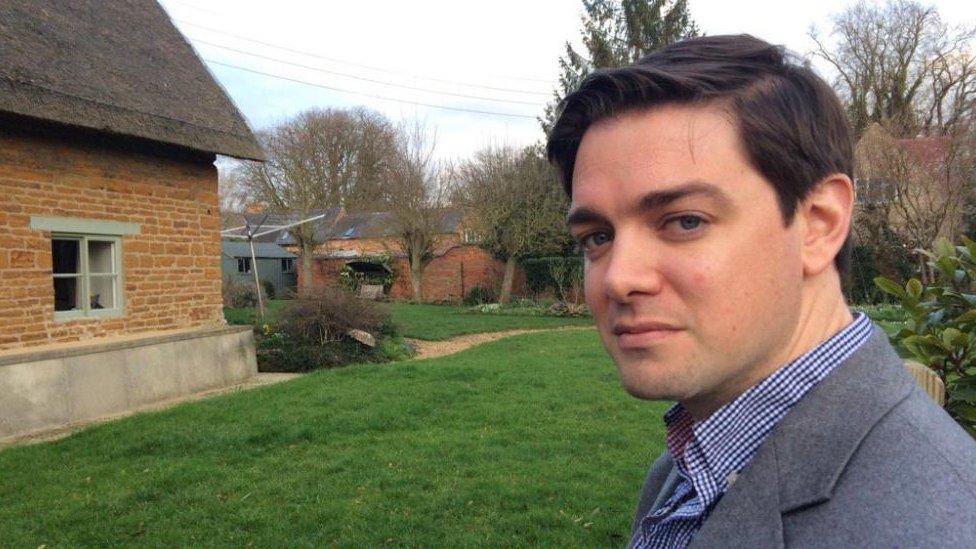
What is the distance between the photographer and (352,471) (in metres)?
5.77

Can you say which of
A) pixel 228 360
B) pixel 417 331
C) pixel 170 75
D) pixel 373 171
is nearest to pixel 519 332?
pixel 417 331

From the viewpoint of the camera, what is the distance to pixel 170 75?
428 inches

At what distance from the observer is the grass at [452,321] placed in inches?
690

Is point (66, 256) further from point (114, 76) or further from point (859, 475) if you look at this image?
point (859, 475)

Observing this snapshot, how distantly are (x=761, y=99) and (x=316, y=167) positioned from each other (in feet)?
119

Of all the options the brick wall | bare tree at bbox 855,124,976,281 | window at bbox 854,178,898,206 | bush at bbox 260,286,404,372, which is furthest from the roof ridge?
the brick wall

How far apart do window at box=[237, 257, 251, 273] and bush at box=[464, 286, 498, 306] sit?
13.6m

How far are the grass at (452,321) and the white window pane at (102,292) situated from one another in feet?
22.1

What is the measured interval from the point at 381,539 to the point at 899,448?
4.02 meters

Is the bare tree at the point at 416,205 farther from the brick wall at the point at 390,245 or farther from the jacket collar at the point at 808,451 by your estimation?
the jacket collar at the point at 808,451

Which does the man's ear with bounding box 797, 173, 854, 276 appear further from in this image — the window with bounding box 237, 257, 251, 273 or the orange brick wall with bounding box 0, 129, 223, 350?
the window with bounding box 237, 257, 251, 273

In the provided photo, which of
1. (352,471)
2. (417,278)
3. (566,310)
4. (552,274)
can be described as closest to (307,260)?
(417,278)

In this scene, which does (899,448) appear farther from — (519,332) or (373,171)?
(373,171)

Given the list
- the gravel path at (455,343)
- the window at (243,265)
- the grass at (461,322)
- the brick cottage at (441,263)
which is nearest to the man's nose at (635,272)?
the gravel path at (455,343)
